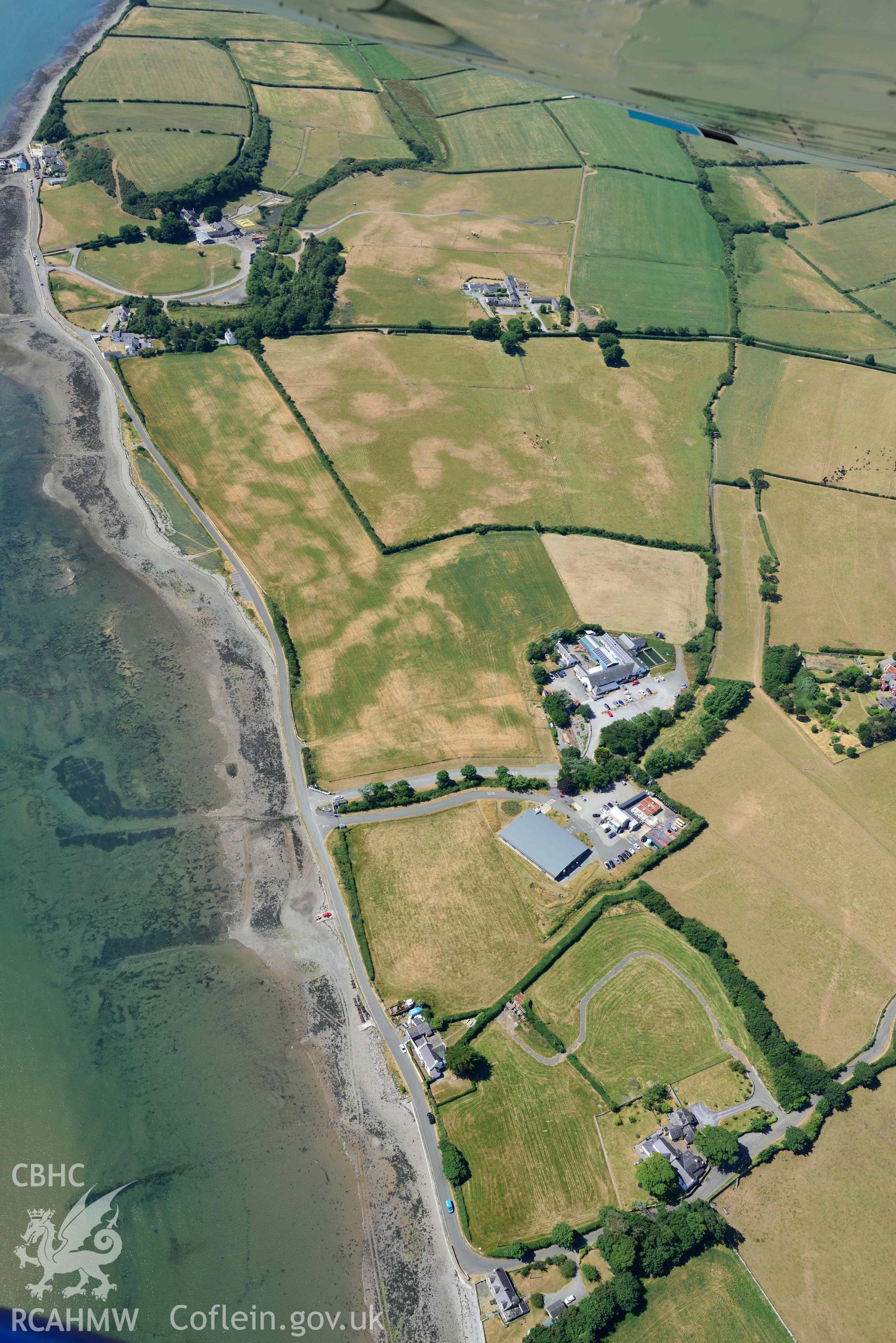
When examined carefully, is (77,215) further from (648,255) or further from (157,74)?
(648,255)

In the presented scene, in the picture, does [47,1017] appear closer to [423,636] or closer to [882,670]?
[423,636]

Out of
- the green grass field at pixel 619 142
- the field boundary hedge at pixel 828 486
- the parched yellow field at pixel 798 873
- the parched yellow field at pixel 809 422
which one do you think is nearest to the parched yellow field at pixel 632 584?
the parched yellow field at pixel 798 873

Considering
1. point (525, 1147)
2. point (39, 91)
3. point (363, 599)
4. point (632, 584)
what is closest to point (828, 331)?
point (632, 584)

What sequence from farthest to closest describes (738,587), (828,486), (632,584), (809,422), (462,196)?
(462,196) → (809,422) → (828,486) → (738,587) → (632,584)

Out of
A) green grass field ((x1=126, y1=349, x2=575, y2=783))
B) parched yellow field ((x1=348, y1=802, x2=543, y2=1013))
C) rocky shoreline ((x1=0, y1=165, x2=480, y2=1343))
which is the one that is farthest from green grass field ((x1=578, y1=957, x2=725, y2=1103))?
green grass field ((x1=126, y1=349, x2=575, y2=783))

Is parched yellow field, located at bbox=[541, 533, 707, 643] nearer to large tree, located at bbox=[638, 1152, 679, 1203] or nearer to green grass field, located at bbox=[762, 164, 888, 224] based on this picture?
large tree, located at bbox=[638, 1152, 679, 1203]

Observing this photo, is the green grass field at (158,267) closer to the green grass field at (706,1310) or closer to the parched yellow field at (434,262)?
the parched yellow field at (434,262)
